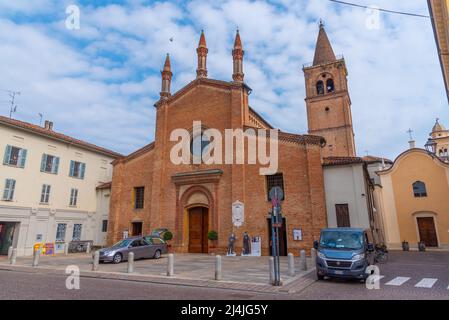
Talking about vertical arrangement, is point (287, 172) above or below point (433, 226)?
above

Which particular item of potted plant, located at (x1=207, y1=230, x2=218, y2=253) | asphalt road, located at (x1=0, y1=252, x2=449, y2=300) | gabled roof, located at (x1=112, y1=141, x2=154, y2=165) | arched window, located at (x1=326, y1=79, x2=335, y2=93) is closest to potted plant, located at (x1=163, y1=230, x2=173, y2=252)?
potted plant, located at (x1=207, y1=230, x2=218, y2=253)

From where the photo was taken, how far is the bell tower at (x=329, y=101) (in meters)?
35.8

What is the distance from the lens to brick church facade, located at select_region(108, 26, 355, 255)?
17.9 m

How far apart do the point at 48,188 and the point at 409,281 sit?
Result: 79.1 feet

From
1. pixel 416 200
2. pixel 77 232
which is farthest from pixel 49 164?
pixel 416 200

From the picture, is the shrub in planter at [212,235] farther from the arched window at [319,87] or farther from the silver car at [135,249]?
the arched window at [319,87]

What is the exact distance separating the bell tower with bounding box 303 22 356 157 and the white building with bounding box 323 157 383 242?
1895 cm

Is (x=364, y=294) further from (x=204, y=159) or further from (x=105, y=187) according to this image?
(x=105, y=187)

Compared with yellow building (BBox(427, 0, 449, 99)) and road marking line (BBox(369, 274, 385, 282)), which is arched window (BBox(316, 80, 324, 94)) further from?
road marking line (BBox(369, 274, 385, 282))

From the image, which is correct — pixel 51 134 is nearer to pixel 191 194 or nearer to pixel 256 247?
pixel 191 194
